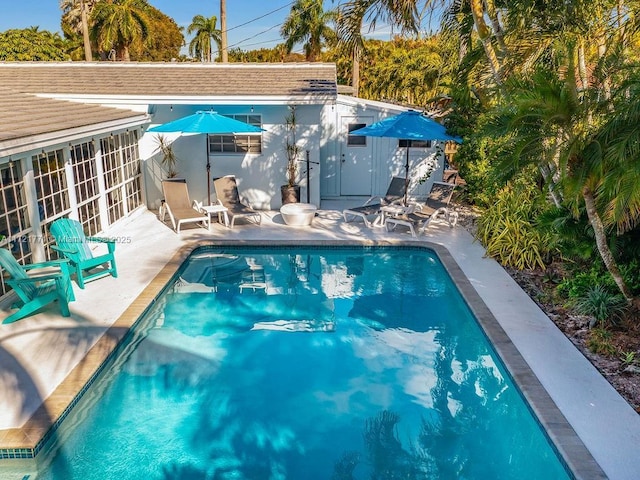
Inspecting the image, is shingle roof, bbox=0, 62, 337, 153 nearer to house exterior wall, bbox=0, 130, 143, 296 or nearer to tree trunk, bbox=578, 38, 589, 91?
house exterior wall, bbox=0, 130, 143, 296

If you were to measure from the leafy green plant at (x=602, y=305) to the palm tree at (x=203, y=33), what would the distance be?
43315mm

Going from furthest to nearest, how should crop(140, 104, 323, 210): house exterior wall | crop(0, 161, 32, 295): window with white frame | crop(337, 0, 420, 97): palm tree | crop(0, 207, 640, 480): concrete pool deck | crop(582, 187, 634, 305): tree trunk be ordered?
crop(140, 104, 323, 210): house exterior wall < crop(337, 0, 420, 97): palm tree < crop(0, 161, 32, 295): window with white frame < crop(582, 187, 634, 305): tree trunk < crop(0, 207, 640, 480): concrete pool deck

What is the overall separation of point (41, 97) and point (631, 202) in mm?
14592

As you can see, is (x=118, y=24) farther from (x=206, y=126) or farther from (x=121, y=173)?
(x=206, y=126)

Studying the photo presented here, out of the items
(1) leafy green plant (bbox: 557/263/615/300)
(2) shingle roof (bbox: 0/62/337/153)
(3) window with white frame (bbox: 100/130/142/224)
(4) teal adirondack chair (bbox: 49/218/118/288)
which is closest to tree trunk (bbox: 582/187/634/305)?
(1) leafy green plant (bbox: 557/263/615/300)

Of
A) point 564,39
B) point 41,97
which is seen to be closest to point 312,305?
point 564,39

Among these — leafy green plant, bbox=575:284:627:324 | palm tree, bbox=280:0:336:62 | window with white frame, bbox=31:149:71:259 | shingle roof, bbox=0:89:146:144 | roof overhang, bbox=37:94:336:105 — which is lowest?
leafy green plant, bbox=575:284:627:324

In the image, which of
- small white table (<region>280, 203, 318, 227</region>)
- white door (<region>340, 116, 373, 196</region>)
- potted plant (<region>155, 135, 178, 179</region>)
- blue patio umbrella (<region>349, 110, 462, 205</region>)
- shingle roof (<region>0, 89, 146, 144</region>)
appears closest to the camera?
shingle roof (<region>0, 89, 146, 144</region>)

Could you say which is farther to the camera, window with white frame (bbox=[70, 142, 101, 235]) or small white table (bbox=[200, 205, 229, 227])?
small white table (bbox=[200, 205, 229, 227])

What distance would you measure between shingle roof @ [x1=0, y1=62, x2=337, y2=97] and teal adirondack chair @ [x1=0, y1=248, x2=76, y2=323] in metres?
7.46

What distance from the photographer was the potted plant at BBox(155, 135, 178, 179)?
50.8 feet

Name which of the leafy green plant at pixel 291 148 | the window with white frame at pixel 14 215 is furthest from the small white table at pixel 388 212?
the window with white frame at pixel 14 215

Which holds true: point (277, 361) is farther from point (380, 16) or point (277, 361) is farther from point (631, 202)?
point (380, 16)

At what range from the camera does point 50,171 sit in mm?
10727
